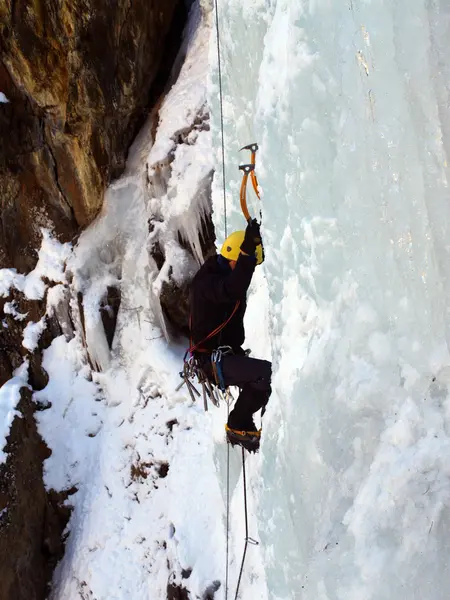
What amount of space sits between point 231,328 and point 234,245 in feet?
1.79

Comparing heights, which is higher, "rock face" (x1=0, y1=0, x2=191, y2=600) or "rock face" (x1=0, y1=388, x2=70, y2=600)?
"rock face" (x1=0, y1=0, x2=191, y2=600)

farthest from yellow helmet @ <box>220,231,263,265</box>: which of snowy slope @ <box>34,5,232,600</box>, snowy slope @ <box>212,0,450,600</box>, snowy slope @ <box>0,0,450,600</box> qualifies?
snowy slope @ <box>34,5,232,600</box>

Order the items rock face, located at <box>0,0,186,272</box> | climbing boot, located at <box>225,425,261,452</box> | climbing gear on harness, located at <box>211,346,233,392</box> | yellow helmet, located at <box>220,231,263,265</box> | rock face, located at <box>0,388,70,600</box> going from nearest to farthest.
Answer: yellow helmet, located at <box>220,231,263,265</box> < climbing gear on harness, located at <box>211,346,233,392</box> < climbing boot, located at <box>225,425,261,452</box> < rock face, located at <box>0,0,186,272</box> < rock face, located at <box>0,388,70,600</box>

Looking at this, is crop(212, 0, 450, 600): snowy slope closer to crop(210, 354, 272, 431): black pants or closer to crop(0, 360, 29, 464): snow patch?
crop(210, 354, 272, 431): black pants

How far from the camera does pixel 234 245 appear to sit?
3.05 meters

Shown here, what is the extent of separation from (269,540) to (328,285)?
122cm

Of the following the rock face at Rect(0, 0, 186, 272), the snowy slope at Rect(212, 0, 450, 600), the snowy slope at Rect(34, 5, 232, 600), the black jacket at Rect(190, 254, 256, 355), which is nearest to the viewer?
the snowy slope at Rect(212, 0, 450, 600)

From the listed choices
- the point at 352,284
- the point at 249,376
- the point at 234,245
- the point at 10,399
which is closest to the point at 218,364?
the point at 249,376

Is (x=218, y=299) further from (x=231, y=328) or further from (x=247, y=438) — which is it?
(x=247, y=438)

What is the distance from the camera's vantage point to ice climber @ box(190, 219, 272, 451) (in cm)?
291

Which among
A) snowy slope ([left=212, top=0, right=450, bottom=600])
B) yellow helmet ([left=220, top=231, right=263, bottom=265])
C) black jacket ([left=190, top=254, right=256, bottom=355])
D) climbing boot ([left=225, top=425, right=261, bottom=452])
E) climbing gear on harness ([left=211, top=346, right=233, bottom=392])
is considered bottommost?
snowy slope ([left=212, top=0, right=450, bottom=600])

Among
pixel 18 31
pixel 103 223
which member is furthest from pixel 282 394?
pixel 18 31

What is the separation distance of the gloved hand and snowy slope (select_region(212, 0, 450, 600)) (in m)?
0.62

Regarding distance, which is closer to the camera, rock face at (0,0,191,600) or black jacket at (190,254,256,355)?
black jacket at (190,254,256,355)
